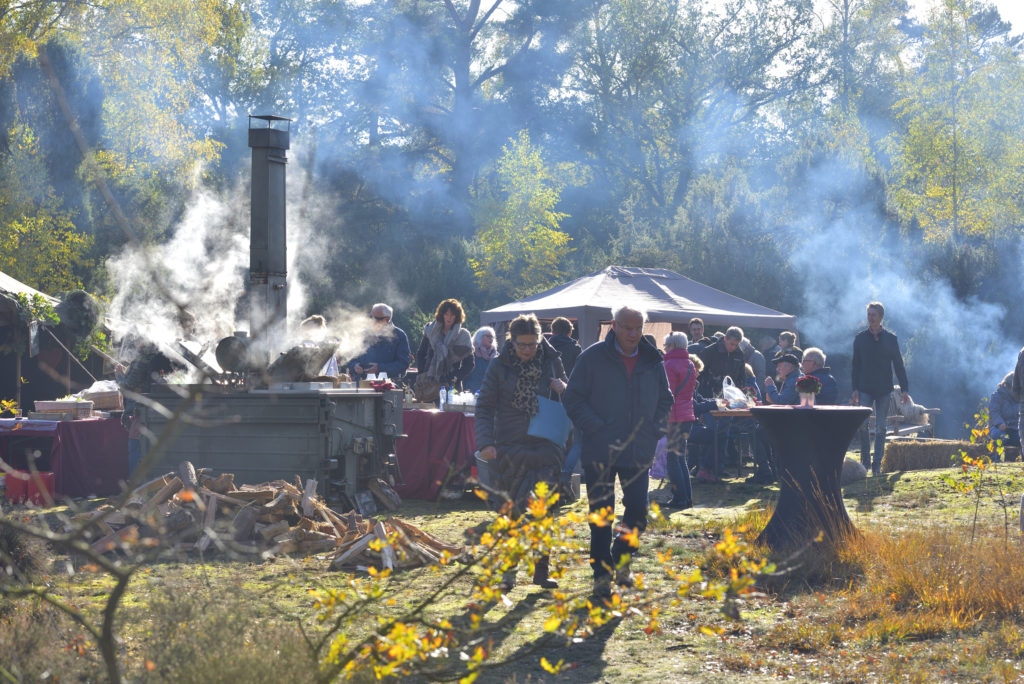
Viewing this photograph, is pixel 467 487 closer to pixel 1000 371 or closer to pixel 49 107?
pixel 1000 371

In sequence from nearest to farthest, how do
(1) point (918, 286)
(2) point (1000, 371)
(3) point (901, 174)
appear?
(2) point (1000, 371) < (1) point (918, 286) < (3) point (901, 174)

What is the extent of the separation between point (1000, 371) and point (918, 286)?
3302mm

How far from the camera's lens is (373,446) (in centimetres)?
1038

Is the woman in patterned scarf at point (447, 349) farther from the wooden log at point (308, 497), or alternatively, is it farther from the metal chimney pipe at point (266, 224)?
the wooden log at point (308, 497)

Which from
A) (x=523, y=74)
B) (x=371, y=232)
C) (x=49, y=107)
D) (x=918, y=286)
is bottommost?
(x=918, y=286)

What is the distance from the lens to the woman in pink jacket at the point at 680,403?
10422 mm

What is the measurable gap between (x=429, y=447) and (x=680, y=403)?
8.59 feet

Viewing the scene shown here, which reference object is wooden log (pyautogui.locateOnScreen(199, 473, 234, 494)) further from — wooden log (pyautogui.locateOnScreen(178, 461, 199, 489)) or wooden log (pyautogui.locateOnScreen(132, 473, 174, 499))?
wooden log (pyautogui.locateOnScreen(132, 473, 174, 499))

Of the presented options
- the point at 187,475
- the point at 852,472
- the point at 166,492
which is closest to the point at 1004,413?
the point at 852,472

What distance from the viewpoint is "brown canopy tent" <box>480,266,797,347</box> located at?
1828cm

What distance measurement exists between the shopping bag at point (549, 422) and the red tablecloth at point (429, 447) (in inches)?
163

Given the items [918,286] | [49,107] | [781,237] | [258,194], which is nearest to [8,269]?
[49,107]

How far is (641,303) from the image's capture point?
18453mm

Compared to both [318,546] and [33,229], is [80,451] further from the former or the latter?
[33,229]
